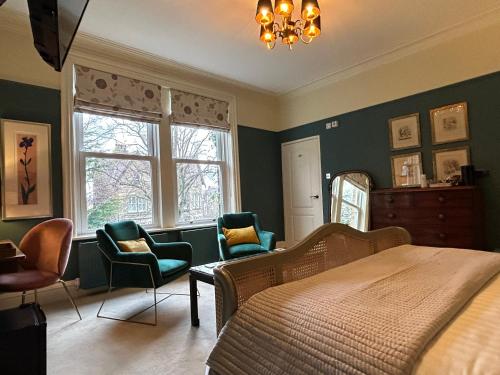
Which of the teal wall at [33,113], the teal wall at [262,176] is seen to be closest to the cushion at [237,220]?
the teal wall at [262,176]

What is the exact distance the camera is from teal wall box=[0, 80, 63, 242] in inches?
118

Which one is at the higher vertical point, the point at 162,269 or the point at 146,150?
the point at 146,150

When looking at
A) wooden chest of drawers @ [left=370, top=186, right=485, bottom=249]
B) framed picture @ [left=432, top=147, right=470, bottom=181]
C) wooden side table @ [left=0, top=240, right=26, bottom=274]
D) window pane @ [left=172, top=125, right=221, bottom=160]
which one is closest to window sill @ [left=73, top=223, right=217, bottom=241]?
window pane @ [left=172, top=125, right=221, bottom=160]

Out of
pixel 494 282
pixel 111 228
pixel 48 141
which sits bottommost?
pixel 494 282

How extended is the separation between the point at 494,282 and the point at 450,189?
2.16m

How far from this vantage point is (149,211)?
4062mm

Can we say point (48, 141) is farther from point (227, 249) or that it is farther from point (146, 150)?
point (227, 249)

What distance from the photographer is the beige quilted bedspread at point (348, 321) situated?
84 cm

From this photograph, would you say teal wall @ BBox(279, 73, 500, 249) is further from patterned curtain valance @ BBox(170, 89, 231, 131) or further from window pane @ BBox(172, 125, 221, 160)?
window pane @ BBox(172, 125, 221, 160)

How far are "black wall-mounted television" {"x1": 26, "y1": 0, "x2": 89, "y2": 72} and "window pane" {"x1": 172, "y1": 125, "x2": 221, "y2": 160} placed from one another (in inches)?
108

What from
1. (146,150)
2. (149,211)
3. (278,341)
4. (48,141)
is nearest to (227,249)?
(149,211)

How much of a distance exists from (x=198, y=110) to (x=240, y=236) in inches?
81.1

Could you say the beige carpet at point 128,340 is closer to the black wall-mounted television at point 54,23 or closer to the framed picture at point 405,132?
the black wall-mounted television at point 54,23

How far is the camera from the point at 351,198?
454cm
